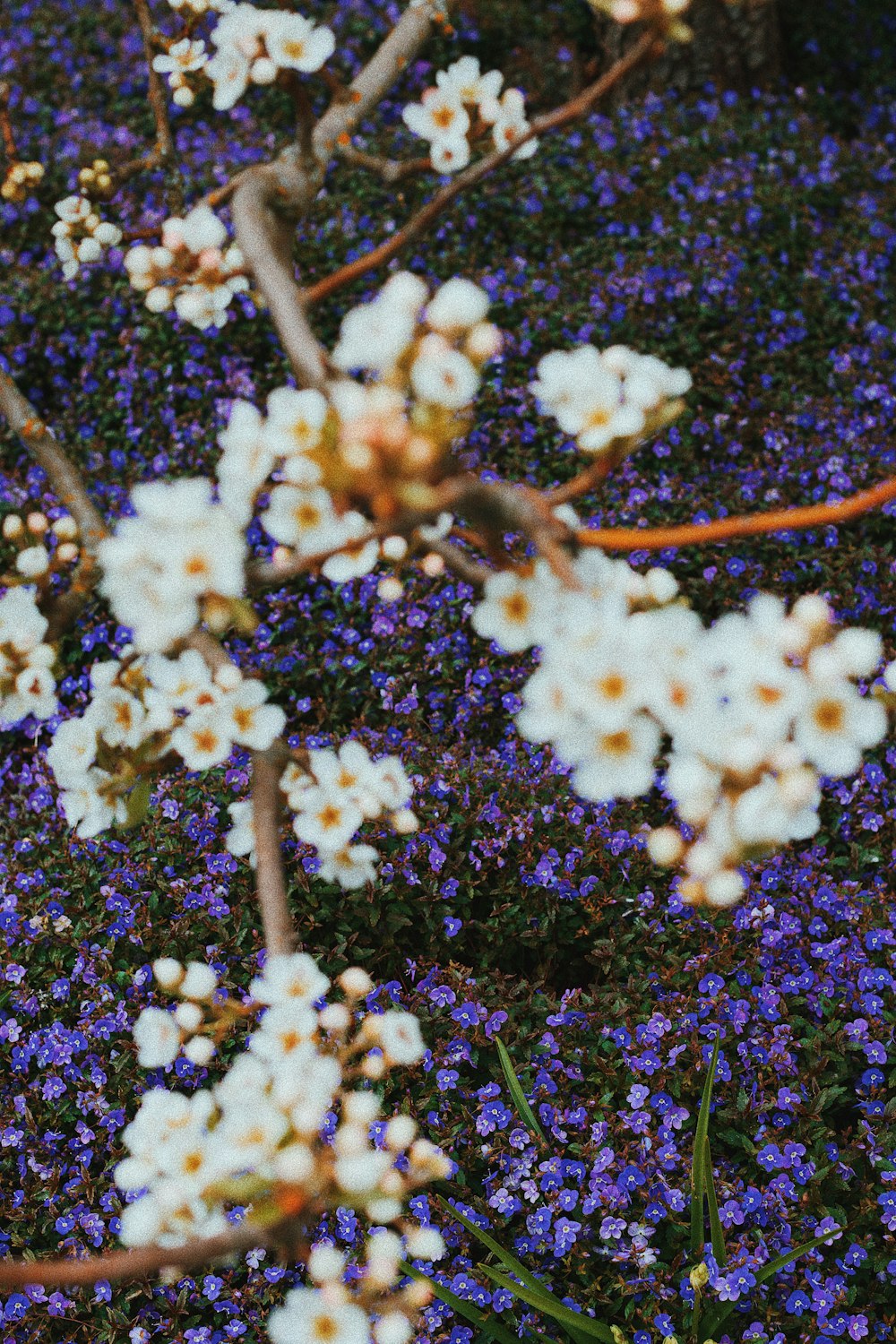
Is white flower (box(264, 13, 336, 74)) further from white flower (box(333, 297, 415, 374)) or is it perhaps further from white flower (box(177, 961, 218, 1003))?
white flower (box(177, 961, 218, 1003))

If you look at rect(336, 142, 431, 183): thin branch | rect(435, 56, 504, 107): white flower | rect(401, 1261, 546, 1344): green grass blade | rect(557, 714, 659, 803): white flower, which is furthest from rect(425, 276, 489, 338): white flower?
rect(401, 1261, 546, 1344): green grass blade

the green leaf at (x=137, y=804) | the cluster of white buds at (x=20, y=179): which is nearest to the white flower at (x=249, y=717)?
the green leaf at (x=137, y=804)

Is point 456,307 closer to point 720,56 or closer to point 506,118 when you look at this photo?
point 506,118

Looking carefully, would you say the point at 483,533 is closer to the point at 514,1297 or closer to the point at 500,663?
the point at 514,1297

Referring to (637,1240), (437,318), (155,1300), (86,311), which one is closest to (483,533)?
(437,318)

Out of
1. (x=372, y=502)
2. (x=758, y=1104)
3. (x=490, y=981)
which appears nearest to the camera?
(x=372, y=502)

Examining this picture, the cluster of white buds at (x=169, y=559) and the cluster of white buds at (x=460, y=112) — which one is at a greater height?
the cluster of white buds at (x=460, y=112)

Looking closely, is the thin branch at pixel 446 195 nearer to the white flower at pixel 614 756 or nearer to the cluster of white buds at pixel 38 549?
the cluster of white buds at pixel 38 549
